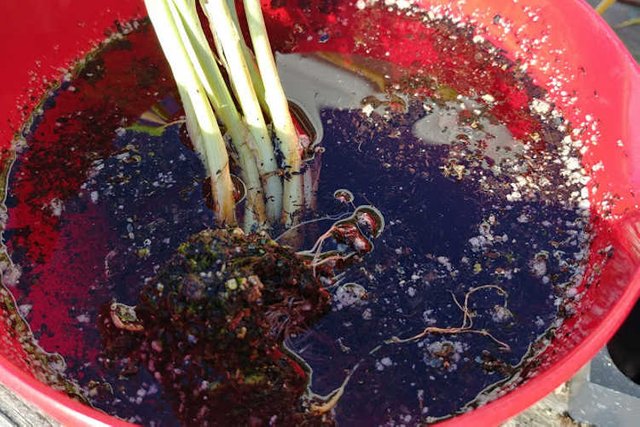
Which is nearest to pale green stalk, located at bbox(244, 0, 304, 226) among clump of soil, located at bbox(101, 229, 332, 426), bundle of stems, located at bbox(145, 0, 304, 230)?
bundle of stems, located at bbox(145, 0, 304, 230)

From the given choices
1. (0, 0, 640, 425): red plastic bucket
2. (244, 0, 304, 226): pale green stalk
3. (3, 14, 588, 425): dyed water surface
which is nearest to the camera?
(0, 0, 640, 425): red plastic bucket

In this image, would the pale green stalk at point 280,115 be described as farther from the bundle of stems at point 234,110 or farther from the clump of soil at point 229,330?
the clump of soil at point 229,330

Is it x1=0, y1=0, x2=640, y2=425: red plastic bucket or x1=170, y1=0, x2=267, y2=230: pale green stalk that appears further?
x1=170, y1=0, x2=267, y2=230: pale green stalk

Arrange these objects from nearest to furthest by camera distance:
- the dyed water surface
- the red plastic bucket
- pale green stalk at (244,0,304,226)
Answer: the red plastic bucket
the dyed water surface
pale green stalk at (244,0,304,226)

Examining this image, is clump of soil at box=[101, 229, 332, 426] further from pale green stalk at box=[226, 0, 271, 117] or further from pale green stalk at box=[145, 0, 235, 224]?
pale green stalk at box=[226, 0, 271, 117]

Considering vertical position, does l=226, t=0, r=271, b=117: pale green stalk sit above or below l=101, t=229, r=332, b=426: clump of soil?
above

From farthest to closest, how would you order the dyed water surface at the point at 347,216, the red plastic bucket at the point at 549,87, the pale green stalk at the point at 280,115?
the pale green stalk at the point at 280,115
the dyed water surface at the point at 347,216
the red plastic bucket at the point at 549,87

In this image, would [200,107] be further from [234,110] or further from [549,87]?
[549,87]

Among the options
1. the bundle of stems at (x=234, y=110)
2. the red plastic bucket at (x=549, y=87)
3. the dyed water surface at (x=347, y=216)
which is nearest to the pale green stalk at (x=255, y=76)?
the bundle of stems at (x=234, y=110)

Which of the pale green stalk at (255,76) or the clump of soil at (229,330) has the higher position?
the pale green stalk at (255,76)
